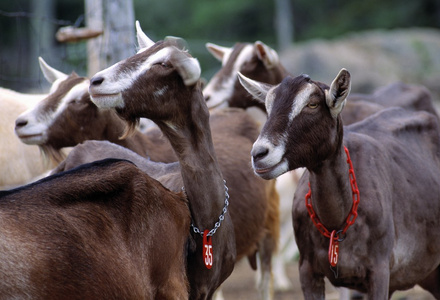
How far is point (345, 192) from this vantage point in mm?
4836

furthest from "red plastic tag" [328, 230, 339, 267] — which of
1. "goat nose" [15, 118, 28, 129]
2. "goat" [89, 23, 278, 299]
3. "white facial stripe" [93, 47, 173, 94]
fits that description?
"goat nose" [15, 118, 28, 129]

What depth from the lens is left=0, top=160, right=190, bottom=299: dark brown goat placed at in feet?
12.1

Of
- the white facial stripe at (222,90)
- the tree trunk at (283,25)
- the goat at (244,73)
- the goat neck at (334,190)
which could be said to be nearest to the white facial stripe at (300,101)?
the goat neck at (334,190)

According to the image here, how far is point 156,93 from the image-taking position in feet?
14.6

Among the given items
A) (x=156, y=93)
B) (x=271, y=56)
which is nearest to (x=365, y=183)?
(x=156, y=93)

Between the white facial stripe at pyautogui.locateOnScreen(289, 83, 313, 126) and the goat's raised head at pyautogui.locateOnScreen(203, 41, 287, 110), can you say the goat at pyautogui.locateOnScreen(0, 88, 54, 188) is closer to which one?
the goat's raised head at pyautogui.locateOnScreen(203, 41, 287, 110)

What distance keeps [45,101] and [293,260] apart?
5863 mm

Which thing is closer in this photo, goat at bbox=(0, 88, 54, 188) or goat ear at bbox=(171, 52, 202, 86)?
goat ear at bbox=(171, 52, 202, 86)

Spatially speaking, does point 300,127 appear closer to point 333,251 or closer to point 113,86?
point 333,251

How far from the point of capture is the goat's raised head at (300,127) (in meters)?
4.48

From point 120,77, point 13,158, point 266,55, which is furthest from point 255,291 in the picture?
point 120,77

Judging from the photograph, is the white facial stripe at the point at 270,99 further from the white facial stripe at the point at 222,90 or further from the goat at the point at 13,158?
the goat at the point at 13,158

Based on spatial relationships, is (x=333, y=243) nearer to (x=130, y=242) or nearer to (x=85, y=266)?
(x=130, y=242)

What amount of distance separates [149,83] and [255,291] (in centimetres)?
513
